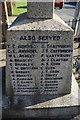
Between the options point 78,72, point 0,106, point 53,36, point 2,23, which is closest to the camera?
point 53,36

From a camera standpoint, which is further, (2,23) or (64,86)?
(2,23)

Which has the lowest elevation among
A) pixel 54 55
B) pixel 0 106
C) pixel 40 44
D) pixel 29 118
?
pixel 29 118

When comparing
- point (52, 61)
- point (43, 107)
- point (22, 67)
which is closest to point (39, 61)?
point (52, 61)

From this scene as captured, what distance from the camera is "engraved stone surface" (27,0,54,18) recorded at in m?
4.70

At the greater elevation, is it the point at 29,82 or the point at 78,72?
the point at 29,82

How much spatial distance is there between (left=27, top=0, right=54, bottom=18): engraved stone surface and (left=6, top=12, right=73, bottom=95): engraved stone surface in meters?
0.14

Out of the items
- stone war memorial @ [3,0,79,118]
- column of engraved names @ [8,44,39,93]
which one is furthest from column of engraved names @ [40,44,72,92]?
column of engraved names @ [8,44,39,93]

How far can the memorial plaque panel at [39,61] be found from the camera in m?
4.76

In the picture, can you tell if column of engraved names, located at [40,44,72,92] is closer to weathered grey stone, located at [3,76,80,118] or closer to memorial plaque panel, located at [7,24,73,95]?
memorial plaque panel, located at [7,24,73,95]

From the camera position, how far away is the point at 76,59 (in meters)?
8.76

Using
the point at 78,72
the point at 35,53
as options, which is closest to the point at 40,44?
the point at 35,53

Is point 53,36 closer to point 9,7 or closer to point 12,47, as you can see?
point 12,47

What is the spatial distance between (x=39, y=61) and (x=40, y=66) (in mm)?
177

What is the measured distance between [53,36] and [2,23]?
666 centimetres
